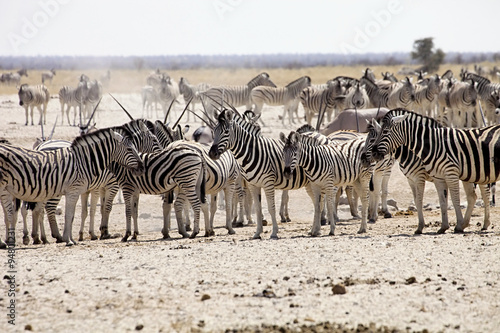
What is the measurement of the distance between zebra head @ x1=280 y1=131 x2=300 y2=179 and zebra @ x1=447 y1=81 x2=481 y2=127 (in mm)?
16998

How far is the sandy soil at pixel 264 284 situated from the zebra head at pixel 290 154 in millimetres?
1005

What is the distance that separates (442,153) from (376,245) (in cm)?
227

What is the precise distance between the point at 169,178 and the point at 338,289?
16.5 ft

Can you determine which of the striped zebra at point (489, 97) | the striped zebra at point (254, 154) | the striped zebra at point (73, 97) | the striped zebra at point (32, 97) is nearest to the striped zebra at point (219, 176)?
the striped zebra at point (254, 154)

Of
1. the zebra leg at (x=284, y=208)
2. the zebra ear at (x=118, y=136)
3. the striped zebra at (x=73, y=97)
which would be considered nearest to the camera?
the zebra ear at (x=118, y=136)

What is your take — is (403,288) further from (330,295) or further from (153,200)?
(153,200)

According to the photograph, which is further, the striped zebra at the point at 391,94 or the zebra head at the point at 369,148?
the striped zebra at the point at 391,94

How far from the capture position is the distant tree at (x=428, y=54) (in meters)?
60.8

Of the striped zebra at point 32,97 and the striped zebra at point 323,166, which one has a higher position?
the striped zebra at point 32,97

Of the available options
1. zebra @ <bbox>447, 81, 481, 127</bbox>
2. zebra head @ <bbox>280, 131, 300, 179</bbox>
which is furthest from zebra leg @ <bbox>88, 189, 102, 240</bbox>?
zebra @ <bbox>447, 81, 481, 127</bbox>

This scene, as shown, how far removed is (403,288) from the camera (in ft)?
22.9

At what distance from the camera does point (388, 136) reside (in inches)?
419

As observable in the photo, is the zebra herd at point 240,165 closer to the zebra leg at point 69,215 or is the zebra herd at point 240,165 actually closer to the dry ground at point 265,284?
the zebra leg at point 69,215

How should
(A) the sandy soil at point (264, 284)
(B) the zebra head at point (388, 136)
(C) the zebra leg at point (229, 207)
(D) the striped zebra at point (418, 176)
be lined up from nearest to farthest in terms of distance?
(A) the sandy soil at point (264, 284)
(B) the zebra head at point (388, 136)
(D) the striped zebra at point (418, 176)
(C) the zebra leg at point (229, 207)
